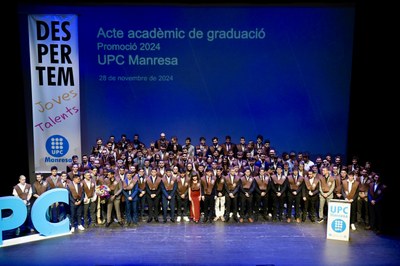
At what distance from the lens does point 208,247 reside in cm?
868

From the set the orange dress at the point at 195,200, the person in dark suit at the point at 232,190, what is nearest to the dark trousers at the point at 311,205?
the person in dark suit at the point at 232,190

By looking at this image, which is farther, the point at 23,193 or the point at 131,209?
the point at 131,209

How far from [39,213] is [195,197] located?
3258 mm

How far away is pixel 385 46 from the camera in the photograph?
11.6 metres

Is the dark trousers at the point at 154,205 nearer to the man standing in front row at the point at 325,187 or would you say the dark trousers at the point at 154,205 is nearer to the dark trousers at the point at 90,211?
the dark trousers at the point at 90,211

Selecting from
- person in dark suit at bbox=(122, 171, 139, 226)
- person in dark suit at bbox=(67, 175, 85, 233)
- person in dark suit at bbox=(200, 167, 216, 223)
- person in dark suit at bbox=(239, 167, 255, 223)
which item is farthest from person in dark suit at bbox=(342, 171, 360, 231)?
person in dark suit at bbox=(67, 175, 85, 233)

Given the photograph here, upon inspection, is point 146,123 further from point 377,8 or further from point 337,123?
point 377,8

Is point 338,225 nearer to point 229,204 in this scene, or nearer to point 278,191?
point 278,191

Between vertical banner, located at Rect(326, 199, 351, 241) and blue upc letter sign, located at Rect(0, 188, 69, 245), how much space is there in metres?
5.37

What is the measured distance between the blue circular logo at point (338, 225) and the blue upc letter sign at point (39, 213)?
543 cm

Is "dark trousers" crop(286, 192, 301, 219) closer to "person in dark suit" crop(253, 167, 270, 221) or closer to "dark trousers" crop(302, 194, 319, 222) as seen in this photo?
"dark trousers" crop(302, 194, 319, 222)

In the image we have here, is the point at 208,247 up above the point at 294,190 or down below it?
below

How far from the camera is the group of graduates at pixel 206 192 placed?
954 centimetres

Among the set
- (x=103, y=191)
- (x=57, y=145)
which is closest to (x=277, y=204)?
(x=103, y=191)
